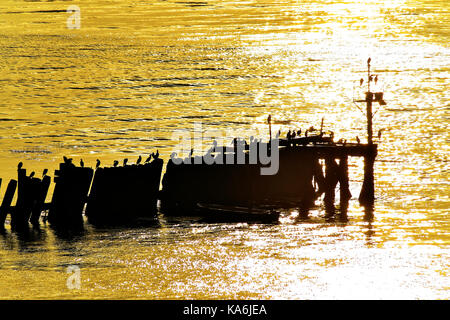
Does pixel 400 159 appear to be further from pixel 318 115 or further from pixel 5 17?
pixel 5 17

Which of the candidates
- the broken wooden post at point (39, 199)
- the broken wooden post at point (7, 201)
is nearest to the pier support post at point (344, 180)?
the broken wooden post at point (39, 199)

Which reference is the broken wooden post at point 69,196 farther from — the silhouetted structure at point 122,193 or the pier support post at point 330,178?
the pier support post at point 330,178

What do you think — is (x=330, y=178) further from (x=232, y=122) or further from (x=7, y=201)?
(x=232, y=122)

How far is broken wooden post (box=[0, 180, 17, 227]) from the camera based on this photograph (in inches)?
1141

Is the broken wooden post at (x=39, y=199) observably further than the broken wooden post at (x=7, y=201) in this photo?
Yes

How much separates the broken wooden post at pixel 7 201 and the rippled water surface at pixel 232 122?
787 mm

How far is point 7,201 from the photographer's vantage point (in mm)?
29453

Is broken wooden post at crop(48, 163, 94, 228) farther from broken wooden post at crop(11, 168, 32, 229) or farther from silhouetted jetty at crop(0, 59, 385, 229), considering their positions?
broken wooden post at crop(11, 168, 32, 229)

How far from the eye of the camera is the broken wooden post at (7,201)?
28969mm
